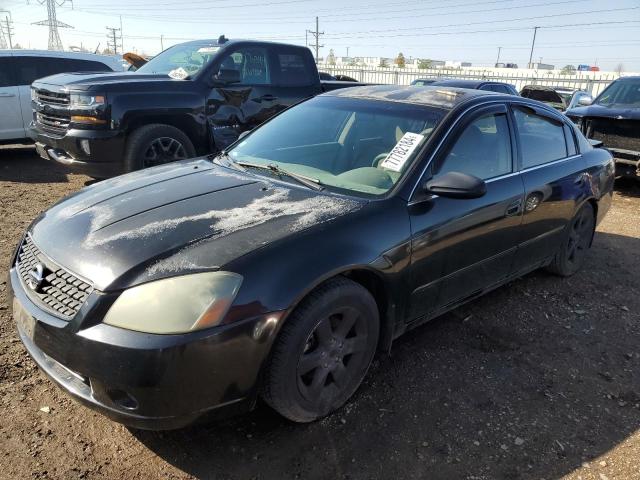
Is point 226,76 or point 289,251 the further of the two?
point 226,76

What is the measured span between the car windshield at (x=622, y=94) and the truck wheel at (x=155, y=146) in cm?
725

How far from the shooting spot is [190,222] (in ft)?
8.15

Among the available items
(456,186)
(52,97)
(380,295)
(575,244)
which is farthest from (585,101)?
(52,97)

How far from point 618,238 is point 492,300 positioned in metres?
2.76

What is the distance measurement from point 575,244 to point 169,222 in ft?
12.0

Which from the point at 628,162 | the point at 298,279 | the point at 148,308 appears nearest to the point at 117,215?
the point at 148,308

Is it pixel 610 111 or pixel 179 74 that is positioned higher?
pixel 179 74

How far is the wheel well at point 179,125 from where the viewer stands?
19.4ft

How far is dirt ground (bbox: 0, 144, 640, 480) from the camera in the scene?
235 cm

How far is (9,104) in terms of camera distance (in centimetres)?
807

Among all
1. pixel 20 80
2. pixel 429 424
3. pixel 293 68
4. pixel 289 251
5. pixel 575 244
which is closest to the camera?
pixel 289 251

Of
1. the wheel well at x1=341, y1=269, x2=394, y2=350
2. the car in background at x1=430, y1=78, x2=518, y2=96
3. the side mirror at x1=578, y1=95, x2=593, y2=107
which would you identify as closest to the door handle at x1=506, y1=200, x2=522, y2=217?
the wheel well at x1=341, y1=269, x2=394, y2=350

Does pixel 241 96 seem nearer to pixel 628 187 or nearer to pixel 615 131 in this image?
pixel 615 131

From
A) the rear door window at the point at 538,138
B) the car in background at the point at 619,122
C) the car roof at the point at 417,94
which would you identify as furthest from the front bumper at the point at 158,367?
the car in background at the point at 619,122
